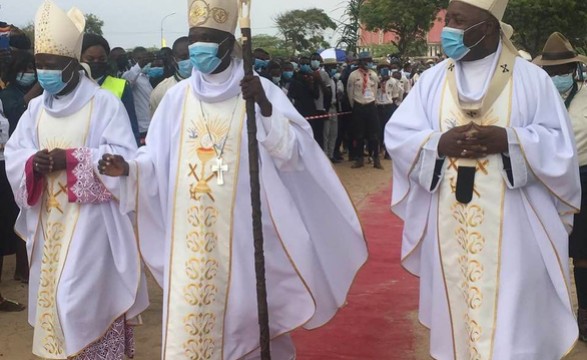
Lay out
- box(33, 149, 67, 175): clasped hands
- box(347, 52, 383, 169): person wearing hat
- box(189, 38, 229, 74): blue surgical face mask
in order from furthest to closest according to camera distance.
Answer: box(347, 52, 383, 169): person wearing hat
box(33, 149, 67, 175): clasped hands
box(189, 38, 229, 74): blue surgical face mask

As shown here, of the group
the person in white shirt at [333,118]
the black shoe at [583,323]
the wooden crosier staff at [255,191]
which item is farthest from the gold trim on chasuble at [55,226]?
the person in white shirt at [333,118]

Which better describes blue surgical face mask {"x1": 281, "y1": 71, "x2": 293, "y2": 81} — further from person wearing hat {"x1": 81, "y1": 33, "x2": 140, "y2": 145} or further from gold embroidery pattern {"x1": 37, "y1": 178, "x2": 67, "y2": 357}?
gold embroidery pattern {"x1": 37, "y1": 178, "x2": 67, "y2": 357}

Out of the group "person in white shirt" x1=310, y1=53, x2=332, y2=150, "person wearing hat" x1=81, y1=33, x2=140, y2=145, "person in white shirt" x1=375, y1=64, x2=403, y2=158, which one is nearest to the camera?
"person wearing hat" x1=81, y1=33, x2=140, y2=145

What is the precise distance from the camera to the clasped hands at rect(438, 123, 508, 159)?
14.3ft

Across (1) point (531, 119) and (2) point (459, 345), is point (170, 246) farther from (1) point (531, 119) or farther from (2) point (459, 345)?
(1) point (531, 119)

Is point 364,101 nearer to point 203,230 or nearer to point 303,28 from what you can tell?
point 203,230

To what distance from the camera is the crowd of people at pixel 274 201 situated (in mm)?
4504

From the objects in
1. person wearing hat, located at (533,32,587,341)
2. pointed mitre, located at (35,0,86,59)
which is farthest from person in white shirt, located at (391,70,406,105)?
pointed mitre, located at (35,0,86,59)

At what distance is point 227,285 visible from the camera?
4789mm

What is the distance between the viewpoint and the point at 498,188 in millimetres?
4500

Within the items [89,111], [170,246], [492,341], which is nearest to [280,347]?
[170,246]

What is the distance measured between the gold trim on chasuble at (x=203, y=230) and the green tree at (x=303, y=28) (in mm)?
39006

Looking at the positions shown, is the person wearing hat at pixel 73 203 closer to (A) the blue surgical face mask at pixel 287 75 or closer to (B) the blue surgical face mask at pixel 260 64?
(B) the blue surgical face mask at pixel 260 64

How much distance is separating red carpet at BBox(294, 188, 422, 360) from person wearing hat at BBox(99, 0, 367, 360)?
4.25 feet
